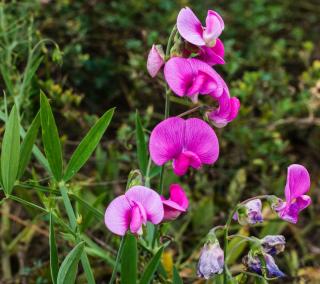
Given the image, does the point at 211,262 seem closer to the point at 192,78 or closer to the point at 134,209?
the point at 134,209

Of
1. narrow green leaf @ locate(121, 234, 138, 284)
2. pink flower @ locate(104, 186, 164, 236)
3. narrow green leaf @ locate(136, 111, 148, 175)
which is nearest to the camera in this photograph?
pink flower @ locate(104, 186, 164, 236)

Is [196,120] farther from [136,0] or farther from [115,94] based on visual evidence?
[136,0]

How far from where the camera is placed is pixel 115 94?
7.41 ft

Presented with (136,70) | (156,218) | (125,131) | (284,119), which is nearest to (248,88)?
(284,119)

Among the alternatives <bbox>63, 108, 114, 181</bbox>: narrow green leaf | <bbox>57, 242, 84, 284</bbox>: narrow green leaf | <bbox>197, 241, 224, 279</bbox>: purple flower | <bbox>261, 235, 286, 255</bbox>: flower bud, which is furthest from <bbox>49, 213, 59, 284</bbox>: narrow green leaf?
<bbox>261, 235, 286, 255</bbox>: flower bud

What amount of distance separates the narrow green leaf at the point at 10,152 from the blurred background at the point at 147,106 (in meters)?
0.40

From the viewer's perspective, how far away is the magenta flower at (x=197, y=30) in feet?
3.13

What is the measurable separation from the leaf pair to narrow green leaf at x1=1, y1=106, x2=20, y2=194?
0.16 feet

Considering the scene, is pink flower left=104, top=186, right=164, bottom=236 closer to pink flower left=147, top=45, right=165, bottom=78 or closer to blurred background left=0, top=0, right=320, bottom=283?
pink flower left=147, top=45, right=165, bottom=78

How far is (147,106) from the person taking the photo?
2.26m

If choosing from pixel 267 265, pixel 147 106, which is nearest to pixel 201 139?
pixel 267 265

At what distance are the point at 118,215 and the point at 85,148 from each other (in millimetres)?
240

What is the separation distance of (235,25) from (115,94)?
0.77 metres

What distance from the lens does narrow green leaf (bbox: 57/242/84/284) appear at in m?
0.96
